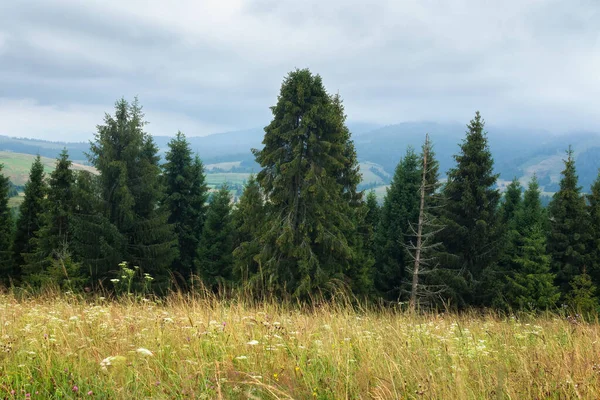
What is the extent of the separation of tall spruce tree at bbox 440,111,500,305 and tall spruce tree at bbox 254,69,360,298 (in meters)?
8.07

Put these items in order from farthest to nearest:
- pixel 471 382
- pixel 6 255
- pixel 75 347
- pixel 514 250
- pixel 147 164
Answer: pixel 6 255, pixel 514 250, pixel 147 164, pixel 75 347, pixel 471 382

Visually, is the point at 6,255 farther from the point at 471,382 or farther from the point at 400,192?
the point at 471,382

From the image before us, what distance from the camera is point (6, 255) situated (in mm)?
28781

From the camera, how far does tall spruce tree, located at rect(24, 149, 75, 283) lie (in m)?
25.0

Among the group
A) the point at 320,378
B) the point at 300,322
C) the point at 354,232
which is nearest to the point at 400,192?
the point at 354,232

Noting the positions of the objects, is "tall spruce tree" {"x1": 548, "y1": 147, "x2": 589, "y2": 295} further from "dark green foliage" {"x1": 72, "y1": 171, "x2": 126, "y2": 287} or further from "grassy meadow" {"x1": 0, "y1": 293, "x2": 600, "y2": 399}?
"dark green foliage" {"x1": 72, "y1": 171, "x2": 126, "y2": 287}

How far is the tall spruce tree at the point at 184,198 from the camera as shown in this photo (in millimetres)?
29594

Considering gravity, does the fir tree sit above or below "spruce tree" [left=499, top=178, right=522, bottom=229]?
below

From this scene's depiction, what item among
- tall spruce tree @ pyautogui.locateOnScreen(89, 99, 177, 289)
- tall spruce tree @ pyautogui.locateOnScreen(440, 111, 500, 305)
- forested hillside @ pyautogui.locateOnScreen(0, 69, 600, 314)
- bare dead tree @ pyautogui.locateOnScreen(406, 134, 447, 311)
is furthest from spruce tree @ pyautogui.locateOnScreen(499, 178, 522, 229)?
tall spruce tree @ pyautogui.locateOnScreen(89, 99, 177, 289)

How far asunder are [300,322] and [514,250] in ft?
81.9

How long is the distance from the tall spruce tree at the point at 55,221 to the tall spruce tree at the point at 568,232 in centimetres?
3181

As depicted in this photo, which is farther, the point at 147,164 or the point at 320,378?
the point at 147,164

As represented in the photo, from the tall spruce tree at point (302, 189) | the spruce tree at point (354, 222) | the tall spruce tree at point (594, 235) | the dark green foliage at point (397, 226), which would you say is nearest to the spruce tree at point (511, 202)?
the tall spruce tree at point (594, 235)

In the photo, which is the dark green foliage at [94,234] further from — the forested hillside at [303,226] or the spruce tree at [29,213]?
the spruce tree at [29,213]
